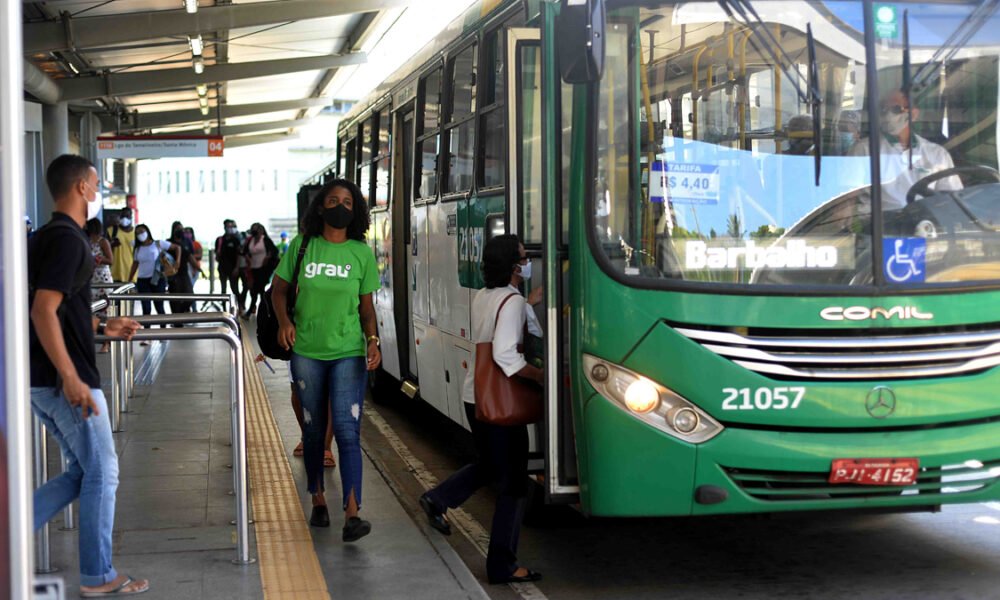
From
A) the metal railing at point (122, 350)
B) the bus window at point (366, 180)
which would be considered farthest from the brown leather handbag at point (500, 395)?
the bus window at point (366, 180)

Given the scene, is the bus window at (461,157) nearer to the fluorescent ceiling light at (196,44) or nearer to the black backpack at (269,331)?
the black backpack at (269,331)

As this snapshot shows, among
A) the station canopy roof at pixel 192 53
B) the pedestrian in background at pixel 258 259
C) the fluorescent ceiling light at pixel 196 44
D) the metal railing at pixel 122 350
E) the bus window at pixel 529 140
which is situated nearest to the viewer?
the bus window at pixel 529 140

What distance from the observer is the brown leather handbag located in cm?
601

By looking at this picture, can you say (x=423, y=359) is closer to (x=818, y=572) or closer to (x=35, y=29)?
(x=818, y=572)

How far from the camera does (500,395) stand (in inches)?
237

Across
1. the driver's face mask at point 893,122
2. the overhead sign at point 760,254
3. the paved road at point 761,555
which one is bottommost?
the paved road at point 761,555

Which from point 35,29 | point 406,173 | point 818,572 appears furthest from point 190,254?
point 818,572

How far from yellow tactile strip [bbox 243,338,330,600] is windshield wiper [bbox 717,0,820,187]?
2.91 meters

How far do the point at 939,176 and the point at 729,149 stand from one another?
0.95 metres

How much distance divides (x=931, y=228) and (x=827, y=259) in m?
0.51

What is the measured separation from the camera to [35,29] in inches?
783

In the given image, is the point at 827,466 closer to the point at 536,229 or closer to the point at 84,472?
the point at 536,229

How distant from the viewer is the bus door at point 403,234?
1059cm

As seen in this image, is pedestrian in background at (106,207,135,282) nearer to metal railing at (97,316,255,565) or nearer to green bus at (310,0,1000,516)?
metal railing at (97,316,255,565)
